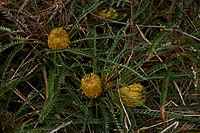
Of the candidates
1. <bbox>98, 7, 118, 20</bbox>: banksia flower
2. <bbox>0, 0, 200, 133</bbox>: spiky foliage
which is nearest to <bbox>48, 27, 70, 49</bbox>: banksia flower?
<bbox>0, 0, 200, 133</bbox>: spiky foliage

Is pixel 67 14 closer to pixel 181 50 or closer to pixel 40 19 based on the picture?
pixel 40 19

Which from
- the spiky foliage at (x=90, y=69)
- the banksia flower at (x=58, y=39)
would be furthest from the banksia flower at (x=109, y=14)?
the banksia flower at (x=58, y=39)

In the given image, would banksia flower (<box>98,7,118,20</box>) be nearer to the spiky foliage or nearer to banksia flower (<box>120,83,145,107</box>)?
the spiky foliage

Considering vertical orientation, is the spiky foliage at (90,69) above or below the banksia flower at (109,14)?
below

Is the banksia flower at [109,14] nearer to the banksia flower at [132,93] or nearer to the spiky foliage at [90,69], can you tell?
the spiky foliage at [90,69]

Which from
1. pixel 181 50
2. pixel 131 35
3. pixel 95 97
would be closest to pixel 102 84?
pixel 95 97
